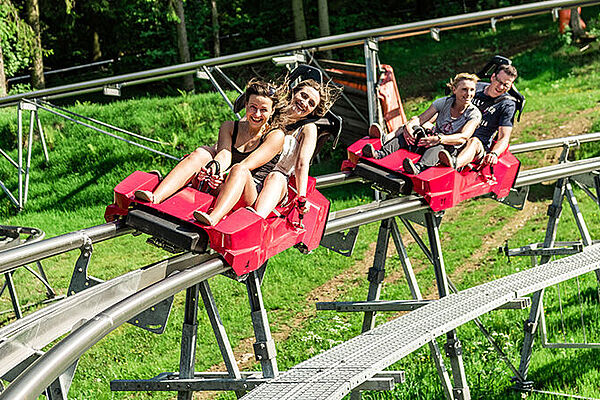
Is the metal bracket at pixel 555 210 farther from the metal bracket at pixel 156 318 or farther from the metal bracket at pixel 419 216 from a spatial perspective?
the metal bracket at pixel 156 318

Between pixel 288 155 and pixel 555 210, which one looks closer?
pixel 288 155

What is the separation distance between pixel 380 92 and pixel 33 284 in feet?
13.9


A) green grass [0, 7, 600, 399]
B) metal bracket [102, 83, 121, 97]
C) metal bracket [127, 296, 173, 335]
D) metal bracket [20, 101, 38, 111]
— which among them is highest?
metal bracket [102, 83, 121, 97]

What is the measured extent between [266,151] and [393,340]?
3.66ft

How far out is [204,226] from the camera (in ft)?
10.6

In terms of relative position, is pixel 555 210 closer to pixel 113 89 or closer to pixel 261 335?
pixel 261 335

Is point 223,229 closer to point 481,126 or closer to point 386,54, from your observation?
point 481,126

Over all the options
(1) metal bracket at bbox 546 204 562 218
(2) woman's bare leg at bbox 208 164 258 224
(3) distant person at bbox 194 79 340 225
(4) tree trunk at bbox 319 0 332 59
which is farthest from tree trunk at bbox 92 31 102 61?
(2) woman's bare leg at bbox 208 164 258 224

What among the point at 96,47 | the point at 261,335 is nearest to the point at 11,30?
the point at 96,47

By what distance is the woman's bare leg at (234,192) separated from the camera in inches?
132

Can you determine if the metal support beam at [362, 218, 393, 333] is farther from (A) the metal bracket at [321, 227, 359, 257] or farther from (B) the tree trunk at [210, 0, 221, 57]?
(B) the tree trunk at [210, 0, 221, 57]

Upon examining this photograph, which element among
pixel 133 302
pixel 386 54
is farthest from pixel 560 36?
pixel 133 302

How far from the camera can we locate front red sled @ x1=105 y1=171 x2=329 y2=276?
10.6 ft

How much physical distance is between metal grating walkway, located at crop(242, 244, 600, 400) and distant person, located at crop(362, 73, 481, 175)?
0.90 metres
